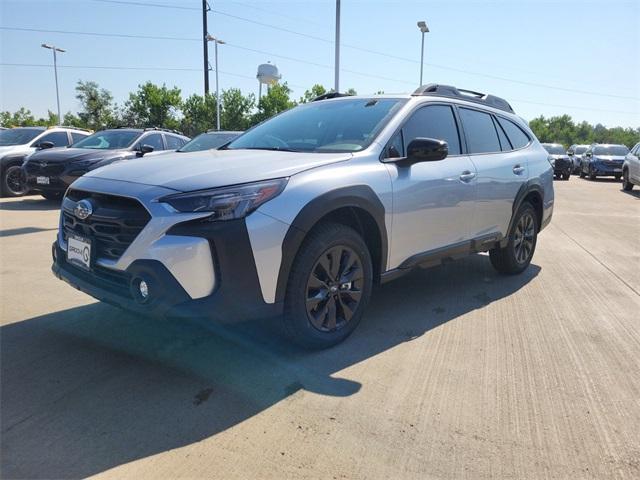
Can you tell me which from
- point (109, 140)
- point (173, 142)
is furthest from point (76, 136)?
point (173, 142)

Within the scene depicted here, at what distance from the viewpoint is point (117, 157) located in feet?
32.6

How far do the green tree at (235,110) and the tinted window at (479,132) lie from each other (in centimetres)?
3341

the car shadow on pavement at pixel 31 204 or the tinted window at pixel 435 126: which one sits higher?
the tinted window at pixel 435 126

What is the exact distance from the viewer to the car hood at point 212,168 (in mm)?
2865

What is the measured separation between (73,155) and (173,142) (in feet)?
8.04

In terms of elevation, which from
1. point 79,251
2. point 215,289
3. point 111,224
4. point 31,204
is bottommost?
point 31,204

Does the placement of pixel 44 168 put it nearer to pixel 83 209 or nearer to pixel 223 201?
pixel 83 209

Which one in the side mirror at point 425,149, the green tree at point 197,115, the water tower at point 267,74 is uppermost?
the water tower at point 267,74

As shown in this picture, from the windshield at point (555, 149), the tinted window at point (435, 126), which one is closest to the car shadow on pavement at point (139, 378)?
the tinted window at point (435, 126)

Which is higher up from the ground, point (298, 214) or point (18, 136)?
point (18, 136)

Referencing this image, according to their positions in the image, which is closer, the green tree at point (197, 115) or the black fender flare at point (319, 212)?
the black fender flare at point (319, 212)

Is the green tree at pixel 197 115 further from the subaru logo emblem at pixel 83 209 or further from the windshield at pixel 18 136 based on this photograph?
the subaru logo emblem at pixel 83 209

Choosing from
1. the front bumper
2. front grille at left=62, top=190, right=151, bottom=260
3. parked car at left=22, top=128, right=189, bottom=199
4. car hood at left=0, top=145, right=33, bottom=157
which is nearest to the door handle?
the front bumper

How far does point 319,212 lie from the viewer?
3.10 m
